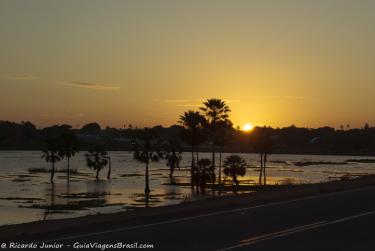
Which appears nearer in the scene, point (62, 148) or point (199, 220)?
point (199, 220)

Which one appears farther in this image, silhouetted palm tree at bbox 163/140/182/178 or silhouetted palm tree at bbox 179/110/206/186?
silhouetted palm tree at bbox 163/140/182/178

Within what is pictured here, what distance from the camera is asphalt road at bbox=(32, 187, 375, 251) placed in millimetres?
11844

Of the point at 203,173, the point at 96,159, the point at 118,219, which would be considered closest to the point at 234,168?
the point at 203,173

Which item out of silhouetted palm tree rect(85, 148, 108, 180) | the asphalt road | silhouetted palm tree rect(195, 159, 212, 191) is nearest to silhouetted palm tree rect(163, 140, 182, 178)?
silhouetted palm tree rect(85, 148, 108, 180)

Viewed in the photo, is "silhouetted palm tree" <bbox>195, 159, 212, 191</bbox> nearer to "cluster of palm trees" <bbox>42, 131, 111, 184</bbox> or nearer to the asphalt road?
"cluster of palm trees" <bbox>42, 131, 111, 184</bbox>

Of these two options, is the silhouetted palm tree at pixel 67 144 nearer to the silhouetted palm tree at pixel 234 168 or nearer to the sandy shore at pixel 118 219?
the silhouetted palm tree at pixel 234 168

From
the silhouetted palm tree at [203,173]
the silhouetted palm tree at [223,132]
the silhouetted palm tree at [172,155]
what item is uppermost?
the silhouetted palm tree at [223,132]

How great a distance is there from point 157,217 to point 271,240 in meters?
4.48

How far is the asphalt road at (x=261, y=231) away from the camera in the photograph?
38.9 feet

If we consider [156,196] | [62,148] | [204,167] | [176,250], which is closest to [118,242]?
[176,250]

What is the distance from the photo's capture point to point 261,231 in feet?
44.9

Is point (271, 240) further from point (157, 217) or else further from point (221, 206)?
point (221, 206)

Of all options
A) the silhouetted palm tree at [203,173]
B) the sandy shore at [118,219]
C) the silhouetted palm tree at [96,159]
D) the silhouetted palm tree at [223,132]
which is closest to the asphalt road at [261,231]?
the sandy shore at [118,219]

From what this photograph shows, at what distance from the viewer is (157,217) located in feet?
53.2
